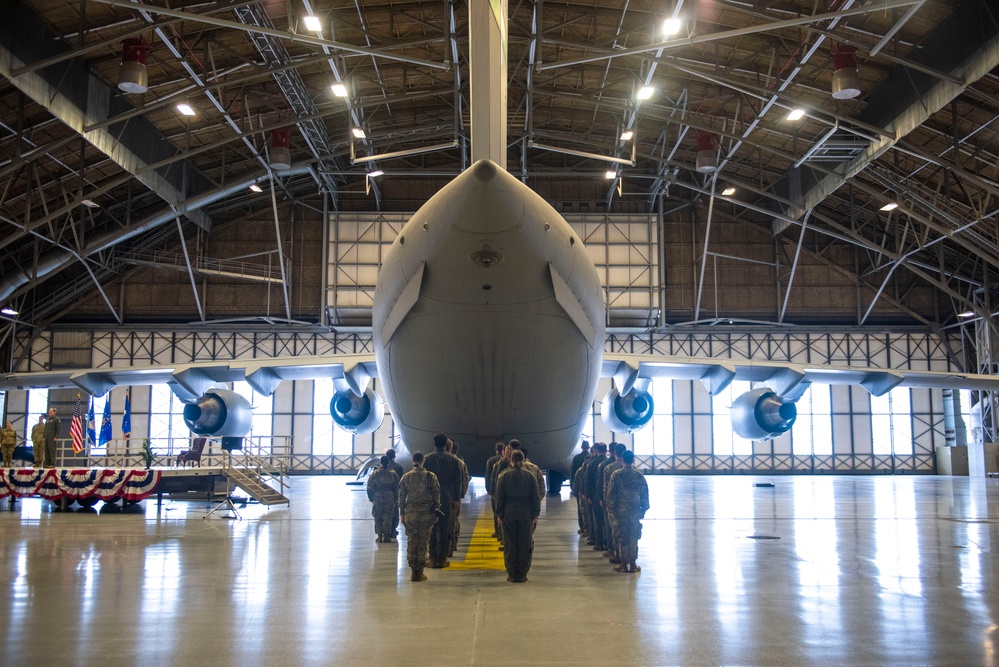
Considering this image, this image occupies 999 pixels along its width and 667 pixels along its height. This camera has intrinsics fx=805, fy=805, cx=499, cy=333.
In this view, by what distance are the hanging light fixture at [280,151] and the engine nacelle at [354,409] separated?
560 inches

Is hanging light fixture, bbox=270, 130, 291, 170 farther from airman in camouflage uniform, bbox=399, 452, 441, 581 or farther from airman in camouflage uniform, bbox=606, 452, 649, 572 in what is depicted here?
airman in camouflage uniform, bbox=606, 452, 649, 572

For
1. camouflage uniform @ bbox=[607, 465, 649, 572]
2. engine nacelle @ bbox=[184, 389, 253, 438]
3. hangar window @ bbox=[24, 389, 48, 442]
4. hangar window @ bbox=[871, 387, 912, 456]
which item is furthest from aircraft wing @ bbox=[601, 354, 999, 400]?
hangar window @ bbox=[24, 389, 48, 442]

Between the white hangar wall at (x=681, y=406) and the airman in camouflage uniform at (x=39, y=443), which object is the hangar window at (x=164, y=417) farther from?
the airman in camouflage uniform at (x=39, y=443)

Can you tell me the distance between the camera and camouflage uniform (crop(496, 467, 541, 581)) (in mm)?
7746

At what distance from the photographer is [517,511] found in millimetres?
7789

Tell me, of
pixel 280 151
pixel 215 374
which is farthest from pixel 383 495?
pixel 280 151

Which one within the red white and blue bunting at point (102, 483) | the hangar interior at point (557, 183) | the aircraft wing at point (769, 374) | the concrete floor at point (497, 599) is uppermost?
the hangar interior at point (557, 183)

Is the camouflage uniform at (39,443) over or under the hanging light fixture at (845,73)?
under

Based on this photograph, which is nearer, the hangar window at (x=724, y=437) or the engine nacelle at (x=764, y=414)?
the engine nacelle at (x=764, y=414)

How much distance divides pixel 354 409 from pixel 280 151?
15003mm

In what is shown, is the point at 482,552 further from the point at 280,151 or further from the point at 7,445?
the point at 280,151

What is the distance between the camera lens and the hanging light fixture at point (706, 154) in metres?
27.8

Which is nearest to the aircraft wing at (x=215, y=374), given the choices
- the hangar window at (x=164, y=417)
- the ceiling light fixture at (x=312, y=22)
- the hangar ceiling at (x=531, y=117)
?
the hangar ceiling at (x=531, y=117)

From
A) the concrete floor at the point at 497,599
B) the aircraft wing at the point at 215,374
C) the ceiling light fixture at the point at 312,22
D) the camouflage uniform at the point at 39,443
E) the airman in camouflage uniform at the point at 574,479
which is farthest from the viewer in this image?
the ceiling light fixture at the point at 312,22
